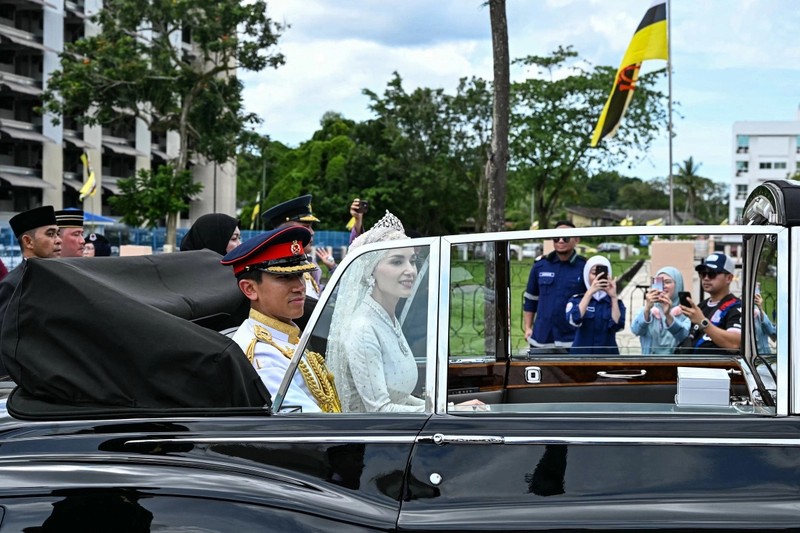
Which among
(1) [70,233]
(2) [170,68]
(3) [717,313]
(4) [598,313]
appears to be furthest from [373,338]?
(2) [170,68]

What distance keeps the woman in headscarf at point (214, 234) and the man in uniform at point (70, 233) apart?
53.0 inches

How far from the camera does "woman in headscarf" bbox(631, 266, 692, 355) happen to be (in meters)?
5.29

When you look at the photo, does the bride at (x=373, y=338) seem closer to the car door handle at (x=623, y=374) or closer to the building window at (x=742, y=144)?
the car door handle at (x=623, y=374)

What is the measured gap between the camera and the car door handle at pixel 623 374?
3941mm

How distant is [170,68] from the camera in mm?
36156

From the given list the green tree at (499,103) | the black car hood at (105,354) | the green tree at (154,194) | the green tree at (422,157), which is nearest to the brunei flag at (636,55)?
the green tree at (499,103)

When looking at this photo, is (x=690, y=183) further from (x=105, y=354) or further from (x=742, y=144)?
(x=105, y=354)

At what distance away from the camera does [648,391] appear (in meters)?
3.88

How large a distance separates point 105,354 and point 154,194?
3885 cm

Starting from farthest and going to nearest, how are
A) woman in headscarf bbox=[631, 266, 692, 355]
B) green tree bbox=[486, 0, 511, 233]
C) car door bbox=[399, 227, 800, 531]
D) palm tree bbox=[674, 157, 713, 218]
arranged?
1. palm tree bbox=[674, 157, 713, 218]
2. green tree bbox=[486, 0, 511, 233]
3. woman in headscarf bbox=[631, 266, 692, 355]
4. car door bbox=[399, 227, 800, 531]

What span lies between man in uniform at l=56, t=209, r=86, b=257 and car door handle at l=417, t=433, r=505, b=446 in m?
5.63

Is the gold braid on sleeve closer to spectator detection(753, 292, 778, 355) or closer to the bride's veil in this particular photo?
the bride's veil

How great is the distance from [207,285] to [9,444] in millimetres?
1413

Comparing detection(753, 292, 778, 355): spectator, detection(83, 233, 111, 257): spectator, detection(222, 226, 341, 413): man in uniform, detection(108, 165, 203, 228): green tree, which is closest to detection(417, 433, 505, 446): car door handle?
detection(222, 226, 341, 413): man in uniform
